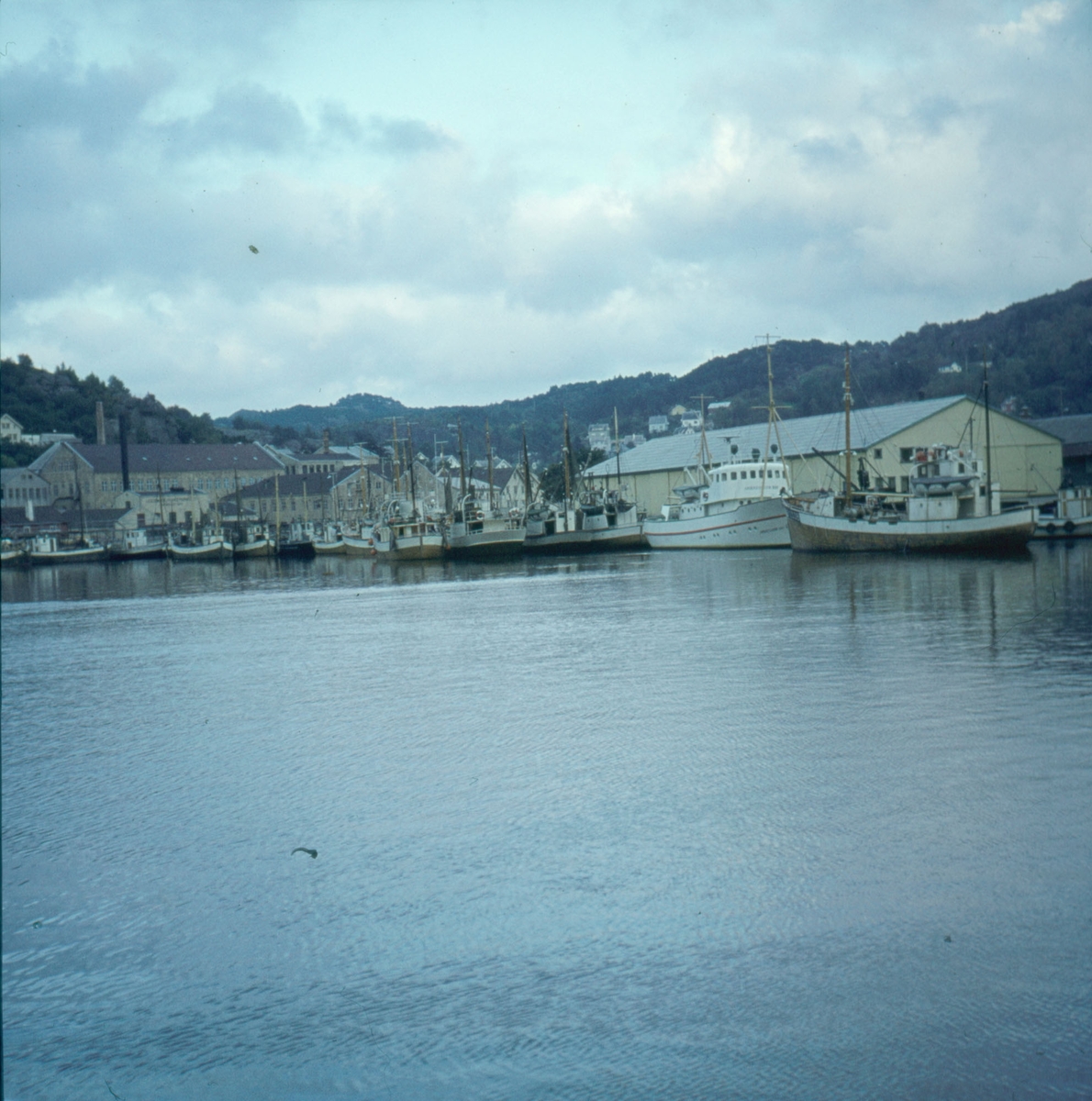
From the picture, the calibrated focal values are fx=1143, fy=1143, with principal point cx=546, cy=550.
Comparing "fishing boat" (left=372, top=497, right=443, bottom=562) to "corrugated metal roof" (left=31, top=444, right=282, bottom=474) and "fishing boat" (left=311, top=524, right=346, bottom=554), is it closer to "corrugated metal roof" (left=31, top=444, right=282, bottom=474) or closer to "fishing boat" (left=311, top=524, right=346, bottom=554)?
"fishing boat" (left=311, top=524, right=346, bottom=554)

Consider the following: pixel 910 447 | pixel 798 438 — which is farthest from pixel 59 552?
Answer: pixel 910 447

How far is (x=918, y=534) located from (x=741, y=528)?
544 inches

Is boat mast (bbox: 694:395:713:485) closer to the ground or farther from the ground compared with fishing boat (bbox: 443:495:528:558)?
farther from the ground

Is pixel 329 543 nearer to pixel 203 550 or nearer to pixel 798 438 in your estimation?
pixel 203 550

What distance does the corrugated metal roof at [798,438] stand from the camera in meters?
59.0

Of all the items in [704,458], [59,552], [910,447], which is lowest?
[59,552]

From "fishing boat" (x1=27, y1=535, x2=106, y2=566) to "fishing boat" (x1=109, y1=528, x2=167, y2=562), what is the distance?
39.1 inches

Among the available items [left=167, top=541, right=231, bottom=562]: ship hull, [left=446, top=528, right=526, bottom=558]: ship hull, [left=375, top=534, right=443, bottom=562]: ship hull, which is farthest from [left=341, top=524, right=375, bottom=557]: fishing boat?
[left=446, top=528, right=526, bottom=558]: ship hull

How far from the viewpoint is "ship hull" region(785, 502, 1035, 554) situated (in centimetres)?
3816

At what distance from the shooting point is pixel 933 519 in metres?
40.0

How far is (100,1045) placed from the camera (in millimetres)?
4758

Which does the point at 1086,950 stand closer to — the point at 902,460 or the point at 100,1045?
the point at 100,1045

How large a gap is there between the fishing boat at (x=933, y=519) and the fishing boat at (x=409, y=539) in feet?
71.3

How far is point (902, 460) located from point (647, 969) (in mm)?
55311
